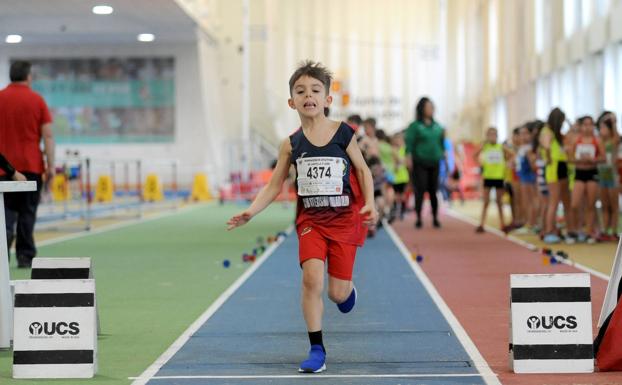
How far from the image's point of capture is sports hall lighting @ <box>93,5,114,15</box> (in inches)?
1087

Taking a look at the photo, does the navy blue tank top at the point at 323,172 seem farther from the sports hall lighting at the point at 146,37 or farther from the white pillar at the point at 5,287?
the sports hall lighting at the point at 146,37

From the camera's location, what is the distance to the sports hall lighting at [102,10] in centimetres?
2761

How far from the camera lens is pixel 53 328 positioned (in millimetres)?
6641

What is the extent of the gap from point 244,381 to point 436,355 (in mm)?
1369

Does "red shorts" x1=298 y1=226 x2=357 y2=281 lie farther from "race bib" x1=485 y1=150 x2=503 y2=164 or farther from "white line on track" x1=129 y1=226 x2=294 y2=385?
"race bib" x1=485 y1=150 x2=503 y2=164

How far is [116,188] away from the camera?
4016cm

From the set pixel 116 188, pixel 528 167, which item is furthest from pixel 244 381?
pixel 116 188

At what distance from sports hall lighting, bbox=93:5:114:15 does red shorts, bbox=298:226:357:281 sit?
2086 cm

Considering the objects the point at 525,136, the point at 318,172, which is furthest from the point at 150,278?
the point at 525,136

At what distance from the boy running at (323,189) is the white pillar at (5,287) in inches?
56.3

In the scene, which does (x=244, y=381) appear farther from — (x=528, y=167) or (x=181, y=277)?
(x=528, y=167)

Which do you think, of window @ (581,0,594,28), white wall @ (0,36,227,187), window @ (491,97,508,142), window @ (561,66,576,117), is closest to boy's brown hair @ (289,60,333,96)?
window @ (581,0,594,28)

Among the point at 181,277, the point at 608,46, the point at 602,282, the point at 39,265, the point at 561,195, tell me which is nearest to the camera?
the point at 39,265

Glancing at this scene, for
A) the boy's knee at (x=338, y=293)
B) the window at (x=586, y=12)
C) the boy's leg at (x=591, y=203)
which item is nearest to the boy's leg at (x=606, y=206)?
the boy's leg at (x=591, y=203)
